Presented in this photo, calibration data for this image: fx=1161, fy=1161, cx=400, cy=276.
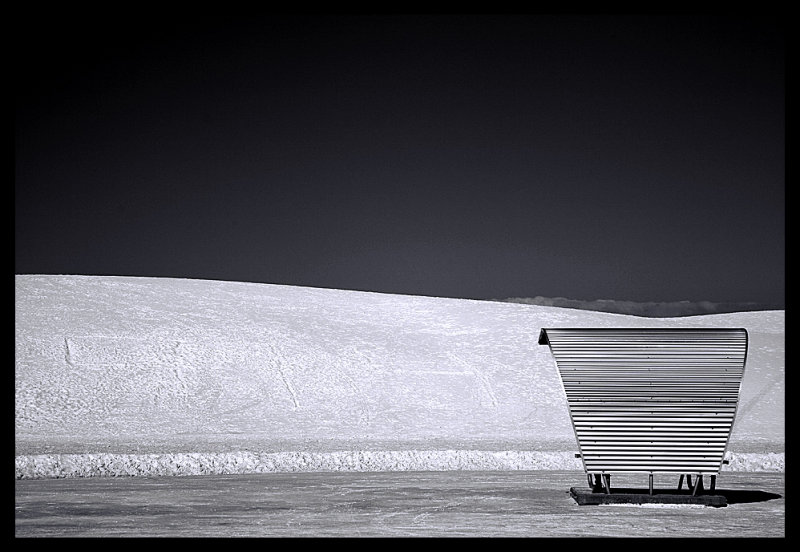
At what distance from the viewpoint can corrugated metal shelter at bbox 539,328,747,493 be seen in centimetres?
1466

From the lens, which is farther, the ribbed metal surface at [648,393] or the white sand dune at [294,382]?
the white sand dune at [294,382]

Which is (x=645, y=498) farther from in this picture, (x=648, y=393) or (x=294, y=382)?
(x=294, y=382)

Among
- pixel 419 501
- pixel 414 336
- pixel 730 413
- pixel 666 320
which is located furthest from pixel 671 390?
pixel 666 320

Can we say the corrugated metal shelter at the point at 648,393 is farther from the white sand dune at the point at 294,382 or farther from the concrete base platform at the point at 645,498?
the white sand dune at the point at 294,382

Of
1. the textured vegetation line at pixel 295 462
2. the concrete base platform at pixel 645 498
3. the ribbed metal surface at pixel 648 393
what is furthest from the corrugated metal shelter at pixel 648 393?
the textured vegetation line at pixel 295 462

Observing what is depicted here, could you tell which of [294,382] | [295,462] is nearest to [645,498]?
[295,462]

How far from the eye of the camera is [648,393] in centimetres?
1468

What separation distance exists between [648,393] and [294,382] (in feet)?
82.8

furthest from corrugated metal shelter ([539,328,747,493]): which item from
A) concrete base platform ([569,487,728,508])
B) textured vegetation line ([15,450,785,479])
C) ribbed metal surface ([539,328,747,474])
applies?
textured vegetation line ([15,450,785,479])

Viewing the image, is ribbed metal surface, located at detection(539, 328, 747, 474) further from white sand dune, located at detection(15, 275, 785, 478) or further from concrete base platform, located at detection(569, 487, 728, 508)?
white sand dune, located at detection(15, 275, 785, 478)

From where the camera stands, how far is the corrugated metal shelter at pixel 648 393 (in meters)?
14.7

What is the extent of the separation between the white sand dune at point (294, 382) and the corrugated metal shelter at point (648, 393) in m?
8.15

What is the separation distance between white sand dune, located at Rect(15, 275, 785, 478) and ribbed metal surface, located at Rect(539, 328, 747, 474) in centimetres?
815

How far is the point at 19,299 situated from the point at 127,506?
34.1m
